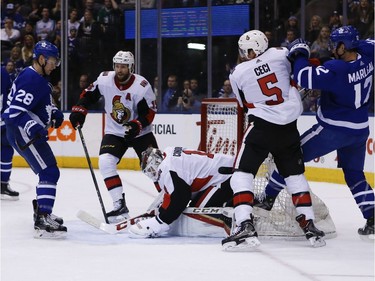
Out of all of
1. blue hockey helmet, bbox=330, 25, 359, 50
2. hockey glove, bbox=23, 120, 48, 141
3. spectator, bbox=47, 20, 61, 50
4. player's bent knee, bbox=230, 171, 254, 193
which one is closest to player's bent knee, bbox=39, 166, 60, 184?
hockey glove, bbox=23, 120, 48, 141

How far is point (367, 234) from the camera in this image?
186 inches

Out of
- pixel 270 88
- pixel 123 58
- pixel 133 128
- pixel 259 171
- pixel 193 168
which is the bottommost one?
pixel 259 171

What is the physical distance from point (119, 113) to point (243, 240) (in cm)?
160

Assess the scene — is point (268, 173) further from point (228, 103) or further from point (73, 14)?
point (73, 14)

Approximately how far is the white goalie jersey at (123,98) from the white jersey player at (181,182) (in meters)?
0.86

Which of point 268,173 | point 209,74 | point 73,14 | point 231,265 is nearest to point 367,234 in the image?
point 268,173

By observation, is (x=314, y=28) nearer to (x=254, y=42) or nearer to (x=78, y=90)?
(x=78, y=90)

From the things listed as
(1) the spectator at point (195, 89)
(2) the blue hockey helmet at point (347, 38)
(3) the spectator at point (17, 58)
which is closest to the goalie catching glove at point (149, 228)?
(2) the blue hockey helmet at point (347, 38)

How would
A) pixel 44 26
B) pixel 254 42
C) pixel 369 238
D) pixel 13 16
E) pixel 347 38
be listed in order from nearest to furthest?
pixel 254 42
pixel 347 38
pixel 369 238
pixel 44 26
pixel 13 16

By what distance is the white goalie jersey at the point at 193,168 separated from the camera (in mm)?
4613

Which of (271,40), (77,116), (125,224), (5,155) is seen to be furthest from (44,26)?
(125,224)

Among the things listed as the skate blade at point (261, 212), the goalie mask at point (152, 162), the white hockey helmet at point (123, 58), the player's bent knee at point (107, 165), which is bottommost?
the skate blade at point (261, 212)

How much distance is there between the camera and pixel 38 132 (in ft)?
15.7

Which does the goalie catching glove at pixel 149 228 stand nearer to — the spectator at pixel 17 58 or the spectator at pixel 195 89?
Answer: the spectator at pixel 195 89
